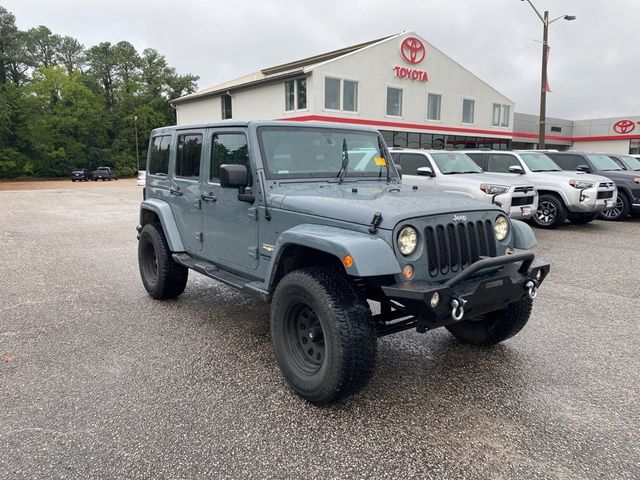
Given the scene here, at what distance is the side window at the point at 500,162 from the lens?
→ 39.3 ft

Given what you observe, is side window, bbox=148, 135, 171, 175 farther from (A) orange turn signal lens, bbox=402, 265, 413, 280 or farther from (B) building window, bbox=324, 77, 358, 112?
(B) building window, bbox=324, 77, 358, 112

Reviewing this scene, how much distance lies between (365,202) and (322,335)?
958 millimetres

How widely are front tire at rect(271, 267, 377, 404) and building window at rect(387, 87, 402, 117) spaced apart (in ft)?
91.1

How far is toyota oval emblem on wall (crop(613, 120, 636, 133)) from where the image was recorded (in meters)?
39.7

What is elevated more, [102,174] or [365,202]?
[102,174]

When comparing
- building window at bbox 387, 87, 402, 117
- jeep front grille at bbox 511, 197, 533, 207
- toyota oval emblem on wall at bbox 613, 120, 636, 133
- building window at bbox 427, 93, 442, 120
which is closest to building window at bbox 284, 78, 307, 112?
building window at bbox 387, 87, 402, 117

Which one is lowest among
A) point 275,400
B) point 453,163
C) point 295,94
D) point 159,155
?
point 275,400

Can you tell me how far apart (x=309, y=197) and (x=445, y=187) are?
23.2ft

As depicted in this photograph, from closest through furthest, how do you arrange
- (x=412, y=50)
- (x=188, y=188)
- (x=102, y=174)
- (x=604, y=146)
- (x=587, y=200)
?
(x=188, y=188) < (x=587, y=200) < (x=412, y=50) < (x=604, y=146) < (x=102, y=174)

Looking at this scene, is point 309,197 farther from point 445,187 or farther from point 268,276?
point 445,187

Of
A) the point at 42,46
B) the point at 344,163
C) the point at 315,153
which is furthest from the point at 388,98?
the point at 42,46

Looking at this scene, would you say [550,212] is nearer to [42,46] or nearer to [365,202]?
[365,202]

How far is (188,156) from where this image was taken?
4977mm

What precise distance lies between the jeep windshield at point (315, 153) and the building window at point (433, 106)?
93.4 ft
